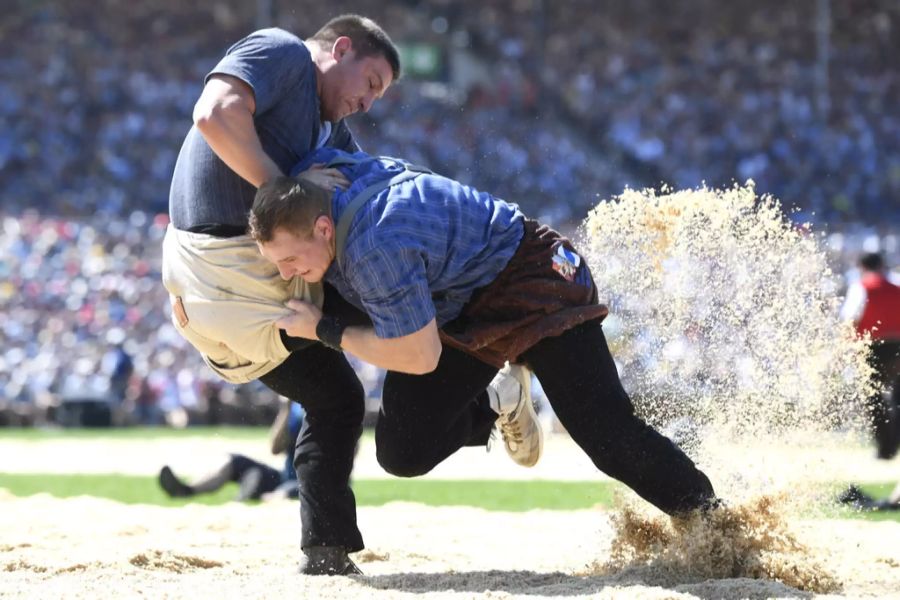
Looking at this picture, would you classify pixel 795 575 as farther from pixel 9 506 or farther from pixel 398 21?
pixel 398 21

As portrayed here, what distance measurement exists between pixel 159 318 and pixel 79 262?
1685 mm

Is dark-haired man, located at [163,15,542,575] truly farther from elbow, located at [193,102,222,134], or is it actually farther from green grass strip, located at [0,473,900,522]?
green grass strip, located at [0,473,900,522]

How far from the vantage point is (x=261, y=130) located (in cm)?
504

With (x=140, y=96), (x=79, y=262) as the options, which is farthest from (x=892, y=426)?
(x=140, y=96)

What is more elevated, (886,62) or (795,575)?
(886,62)

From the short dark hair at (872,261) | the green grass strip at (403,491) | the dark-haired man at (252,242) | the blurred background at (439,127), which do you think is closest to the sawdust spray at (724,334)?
the dark-haired man at (252,242)

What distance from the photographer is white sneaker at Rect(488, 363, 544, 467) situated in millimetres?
5656

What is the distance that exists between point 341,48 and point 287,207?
0.89 m

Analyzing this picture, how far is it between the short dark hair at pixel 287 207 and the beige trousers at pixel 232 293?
38 cm

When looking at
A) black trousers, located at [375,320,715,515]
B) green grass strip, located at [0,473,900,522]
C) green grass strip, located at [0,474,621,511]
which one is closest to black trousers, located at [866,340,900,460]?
green grass strip, located at [0,473,900,522]

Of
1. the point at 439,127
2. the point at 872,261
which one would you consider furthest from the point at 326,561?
the point at 439,127

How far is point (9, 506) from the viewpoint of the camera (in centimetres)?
795

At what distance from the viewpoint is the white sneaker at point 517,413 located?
18.6ft

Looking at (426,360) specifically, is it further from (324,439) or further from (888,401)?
(888,401)
